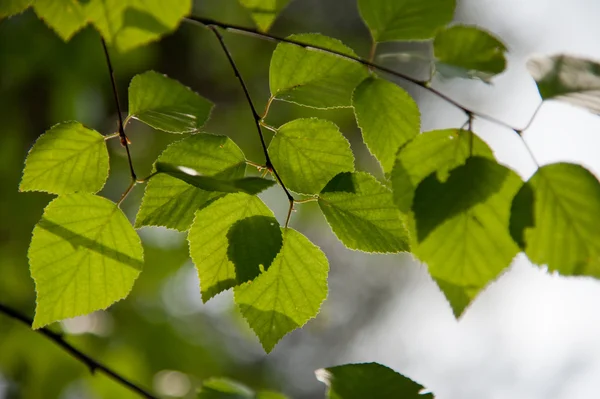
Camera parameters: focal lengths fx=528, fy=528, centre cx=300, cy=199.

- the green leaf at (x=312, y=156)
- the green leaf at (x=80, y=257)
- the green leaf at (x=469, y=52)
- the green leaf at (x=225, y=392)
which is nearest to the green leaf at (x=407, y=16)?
the green leaf at (x=469, y=52)

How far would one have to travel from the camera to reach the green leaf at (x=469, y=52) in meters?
0.53

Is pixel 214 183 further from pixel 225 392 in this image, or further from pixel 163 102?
pixel 225 392

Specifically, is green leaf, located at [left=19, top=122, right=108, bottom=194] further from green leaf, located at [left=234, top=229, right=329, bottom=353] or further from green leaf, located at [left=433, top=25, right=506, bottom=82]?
green leaf, located at [left=433, top=25, right=506, bottom=82]

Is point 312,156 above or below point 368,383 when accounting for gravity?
above

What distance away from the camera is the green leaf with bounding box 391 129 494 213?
0.51 m

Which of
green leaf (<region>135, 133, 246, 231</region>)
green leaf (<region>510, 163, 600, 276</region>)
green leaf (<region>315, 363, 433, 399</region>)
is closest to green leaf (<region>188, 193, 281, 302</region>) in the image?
green leaf (<region>135, 133, 246, 231</region>)

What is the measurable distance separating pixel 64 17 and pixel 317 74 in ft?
0.85

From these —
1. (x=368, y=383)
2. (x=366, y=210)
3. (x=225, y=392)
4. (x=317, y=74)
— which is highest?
(x=317, y=74)

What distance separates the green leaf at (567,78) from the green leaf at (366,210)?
7.2 inches

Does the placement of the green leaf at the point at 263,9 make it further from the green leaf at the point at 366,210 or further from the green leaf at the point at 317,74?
the green leaf at the point at 366,210

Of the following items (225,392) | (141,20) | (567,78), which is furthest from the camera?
(225,392)

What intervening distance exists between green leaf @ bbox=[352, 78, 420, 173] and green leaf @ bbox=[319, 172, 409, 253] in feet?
0.12

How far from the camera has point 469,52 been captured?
0.54 m

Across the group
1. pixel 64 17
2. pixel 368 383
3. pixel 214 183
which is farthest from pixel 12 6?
pixel 368 383
